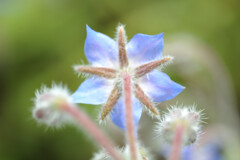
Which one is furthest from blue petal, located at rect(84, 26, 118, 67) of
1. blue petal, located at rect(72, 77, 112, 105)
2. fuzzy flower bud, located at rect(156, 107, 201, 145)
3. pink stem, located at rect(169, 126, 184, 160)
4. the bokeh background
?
the bokeh background

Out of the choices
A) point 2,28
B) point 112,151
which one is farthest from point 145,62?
point 2,28

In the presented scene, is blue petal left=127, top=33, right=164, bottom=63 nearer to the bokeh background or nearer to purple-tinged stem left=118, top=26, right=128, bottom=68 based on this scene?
purple-tinged stem left=118, top=26, right=128, bottom=68

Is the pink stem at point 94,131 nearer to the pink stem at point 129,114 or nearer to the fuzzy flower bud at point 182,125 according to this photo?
the pink stem at point 129,114

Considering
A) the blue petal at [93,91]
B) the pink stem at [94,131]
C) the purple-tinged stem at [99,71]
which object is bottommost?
the pink stem at [94,131]

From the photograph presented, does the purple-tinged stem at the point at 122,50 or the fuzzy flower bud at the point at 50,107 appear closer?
the fuzzy flower bud at the point at 50,107

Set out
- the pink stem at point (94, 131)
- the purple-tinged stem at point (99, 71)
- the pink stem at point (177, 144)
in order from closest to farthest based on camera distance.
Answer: the pink stem at point (177, 144)
the pink stem at point (94, 131)
the purple-tinged stem at point (99, 71)

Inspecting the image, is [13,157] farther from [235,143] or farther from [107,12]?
[235,143]

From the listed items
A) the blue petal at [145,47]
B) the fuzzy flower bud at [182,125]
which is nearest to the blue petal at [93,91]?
the blue petal at [145,47]
